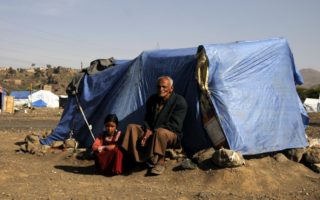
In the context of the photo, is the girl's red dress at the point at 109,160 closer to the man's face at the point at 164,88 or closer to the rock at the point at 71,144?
the man's face at the point at 164,88

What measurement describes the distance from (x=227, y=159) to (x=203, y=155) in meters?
0.57

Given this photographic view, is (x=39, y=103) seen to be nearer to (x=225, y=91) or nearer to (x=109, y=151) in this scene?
(x=109, y=151)

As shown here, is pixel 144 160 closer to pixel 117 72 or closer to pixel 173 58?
pixel 173 58

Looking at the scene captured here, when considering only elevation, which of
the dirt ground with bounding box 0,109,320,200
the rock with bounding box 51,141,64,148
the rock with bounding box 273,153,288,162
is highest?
the rock with bounding box 273,153,288,162

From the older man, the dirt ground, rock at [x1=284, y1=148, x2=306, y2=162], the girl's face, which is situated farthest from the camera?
rock at [x1=284, y1=148, x2=306, y2=162]

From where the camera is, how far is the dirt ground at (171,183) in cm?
593

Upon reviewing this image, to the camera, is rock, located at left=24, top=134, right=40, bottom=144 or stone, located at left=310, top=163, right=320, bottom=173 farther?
rock, located at left=24, top=134, right=40, bottom=144

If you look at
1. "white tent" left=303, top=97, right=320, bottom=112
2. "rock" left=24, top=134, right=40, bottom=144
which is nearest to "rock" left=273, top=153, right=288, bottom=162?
"rock" left=24, top=134, right=40, bottom=144

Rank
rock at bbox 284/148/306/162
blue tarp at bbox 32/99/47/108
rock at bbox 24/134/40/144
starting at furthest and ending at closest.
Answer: blue tarp at bbox 32/99/47/108 → rock at bbox 24/134/40/144 → rock at bbox 284/148/306/162

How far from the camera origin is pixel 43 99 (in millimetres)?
50469

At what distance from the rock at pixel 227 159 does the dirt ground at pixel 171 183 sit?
0.28 ft

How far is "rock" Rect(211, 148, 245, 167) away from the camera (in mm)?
6723

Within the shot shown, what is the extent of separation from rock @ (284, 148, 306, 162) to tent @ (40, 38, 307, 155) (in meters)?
0.10

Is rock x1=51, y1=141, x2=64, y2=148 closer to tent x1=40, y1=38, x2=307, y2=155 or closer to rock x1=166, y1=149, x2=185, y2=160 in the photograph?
tent x1=40, y1=38, x2=307, y2=155
